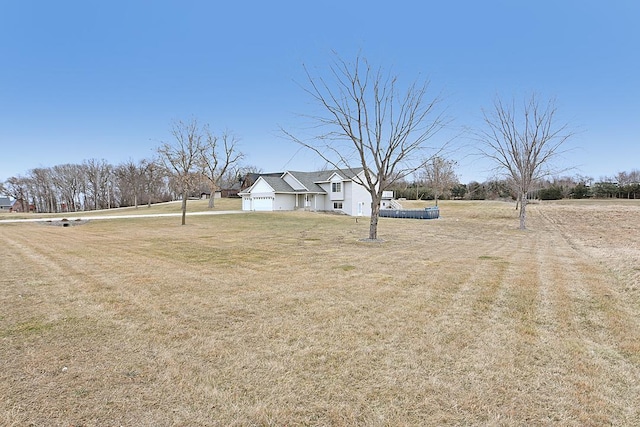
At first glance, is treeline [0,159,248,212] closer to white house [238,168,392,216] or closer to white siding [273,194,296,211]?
white house [238,168,392,216]

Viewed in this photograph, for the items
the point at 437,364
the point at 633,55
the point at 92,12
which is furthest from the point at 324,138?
the point at 633,55

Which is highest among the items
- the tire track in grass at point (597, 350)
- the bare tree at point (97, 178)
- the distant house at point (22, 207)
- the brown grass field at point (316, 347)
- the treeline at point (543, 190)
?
the bare tree at point (97, 178)

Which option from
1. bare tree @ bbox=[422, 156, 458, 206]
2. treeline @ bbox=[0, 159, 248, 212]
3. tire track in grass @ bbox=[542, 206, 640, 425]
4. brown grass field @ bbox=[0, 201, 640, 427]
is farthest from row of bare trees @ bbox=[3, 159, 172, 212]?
tire track in grass @ bbox=[542, 206, 640, 425]

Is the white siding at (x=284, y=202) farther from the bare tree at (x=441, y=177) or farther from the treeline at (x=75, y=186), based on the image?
the treeline at (x=75, y=186)

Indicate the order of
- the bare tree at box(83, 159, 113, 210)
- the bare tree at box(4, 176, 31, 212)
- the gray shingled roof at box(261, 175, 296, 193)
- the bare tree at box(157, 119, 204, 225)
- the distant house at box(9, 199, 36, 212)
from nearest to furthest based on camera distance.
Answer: the bare tree at box(157, 119, 204, 225)
the gray shingled roof at box(261, 175, 296, 193)
the bare tree at box(83, 159, 113, 210)
the bare tree at box(4, 176, 31, 212)
the distant house at box(9, 199, 36, 212)

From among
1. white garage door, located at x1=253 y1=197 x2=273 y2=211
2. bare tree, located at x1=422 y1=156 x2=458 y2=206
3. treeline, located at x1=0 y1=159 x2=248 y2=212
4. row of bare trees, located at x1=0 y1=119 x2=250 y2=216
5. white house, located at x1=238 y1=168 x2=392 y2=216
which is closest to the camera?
white garage door, located at x1=253 y1=197 x2=273 y2=211

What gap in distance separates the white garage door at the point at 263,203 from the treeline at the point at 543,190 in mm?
17565

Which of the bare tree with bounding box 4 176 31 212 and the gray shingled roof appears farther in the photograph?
the bare tree with bounding box 4 176 31 212

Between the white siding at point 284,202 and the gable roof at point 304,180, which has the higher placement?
the gable roof at point 304,180

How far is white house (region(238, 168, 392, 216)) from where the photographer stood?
3756 cm

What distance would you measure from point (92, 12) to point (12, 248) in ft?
45.6

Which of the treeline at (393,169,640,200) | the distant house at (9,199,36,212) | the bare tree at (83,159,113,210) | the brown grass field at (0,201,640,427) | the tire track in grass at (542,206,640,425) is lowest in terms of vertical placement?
the tire track in grass at (542,206,640,425)

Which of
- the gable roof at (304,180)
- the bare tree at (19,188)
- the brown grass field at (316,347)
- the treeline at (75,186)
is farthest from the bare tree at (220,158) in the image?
the bare tree at (19,188)

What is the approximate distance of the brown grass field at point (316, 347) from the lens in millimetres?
2752
